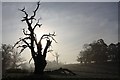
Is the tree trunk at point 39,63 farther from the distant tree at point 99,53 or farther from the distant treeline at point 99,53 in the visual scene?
the distant tree at point 99,53

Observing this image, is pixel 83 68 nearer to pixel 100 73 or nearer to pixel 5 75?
pixel 100 73

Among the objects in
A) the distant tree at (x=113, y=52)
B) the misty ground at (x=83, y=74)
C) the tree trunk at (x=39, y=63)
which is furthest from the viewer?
the tree trunk at (x=39, y=63)

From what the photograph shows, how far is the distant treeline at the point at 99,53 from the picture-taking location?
6555 mm

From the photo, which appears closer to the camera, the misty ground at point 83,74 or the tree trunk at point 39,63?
the misty ground at point 83,74

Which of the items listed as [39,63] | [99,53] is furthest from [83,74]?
[39,63]

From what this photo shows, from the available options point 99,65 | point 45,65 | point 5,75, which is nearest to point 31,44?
point 45,65

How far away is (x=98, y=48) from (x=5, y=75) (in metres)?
2.89

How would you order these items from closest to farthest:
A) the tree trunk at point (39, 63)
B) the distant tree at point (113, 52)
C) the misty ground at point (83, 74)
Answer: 1. the misty ground at point (83, 74)
2. the distant tree at point (113, 52)
3. the tree trunk at point (39, 63)

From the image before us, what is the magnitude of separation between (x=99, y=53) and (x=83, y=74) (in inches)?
33.6

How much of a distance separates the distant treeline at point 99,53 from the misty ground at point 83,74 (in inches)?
6.7

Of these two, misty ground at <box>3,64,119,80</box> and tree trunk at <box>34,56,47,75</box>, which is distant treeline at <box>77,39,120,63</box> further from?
tree trunk at <box>34,56,47,75</box>

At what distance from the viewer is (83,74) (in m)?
6.59

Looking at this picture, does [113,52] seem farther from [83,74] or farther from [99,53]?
[83,74]

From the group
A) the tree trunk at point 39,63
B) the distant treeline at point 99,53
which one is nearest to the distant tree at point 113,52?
the distant treeline at point 99,53
